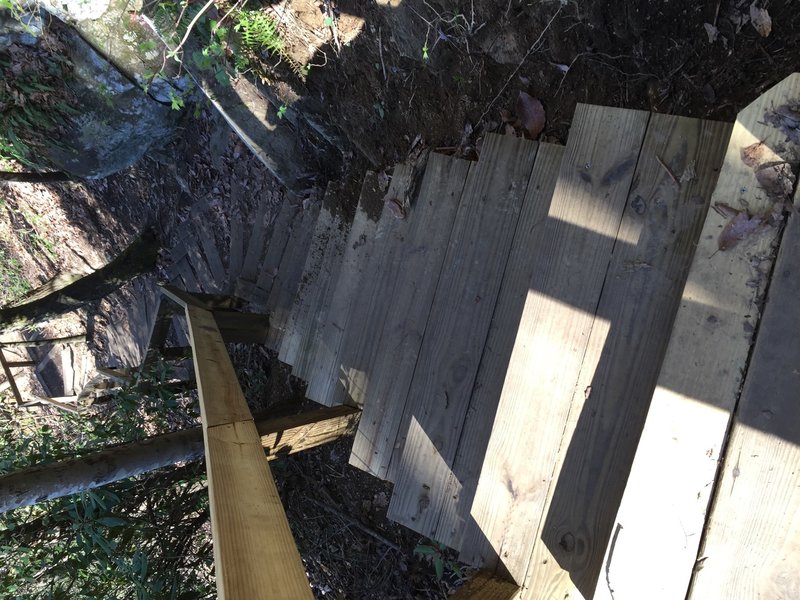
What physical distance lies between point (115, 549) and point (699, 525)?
10.1 ft

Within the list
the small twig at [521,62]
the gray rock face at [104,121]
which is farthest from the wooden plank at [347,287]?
the gray rock face at [104,121]

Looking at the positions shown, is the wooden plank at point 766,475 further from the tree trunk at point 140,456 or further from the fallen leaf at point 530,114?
the tree trunk at point 140,456

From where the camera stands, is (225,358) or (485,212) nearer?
(485,212)

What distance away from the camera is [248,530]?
1.23m

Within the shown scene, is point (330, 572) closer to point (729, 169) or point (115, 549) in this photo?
point (115, 549)

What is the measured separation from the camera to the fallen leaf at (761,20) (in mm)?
2062

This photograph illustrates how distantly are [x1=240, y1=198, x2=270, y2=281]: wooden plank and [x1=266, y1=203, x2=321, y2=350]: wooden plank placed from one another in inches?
18.4

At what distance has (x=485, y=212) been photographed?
2.34m

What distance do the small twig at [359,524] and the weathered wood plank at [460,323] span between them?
169 centimetres

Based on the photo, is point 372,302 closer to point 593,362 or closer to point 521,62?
point 593,362

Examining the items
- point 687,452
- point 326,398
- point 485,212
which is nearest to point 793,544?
point 687,452

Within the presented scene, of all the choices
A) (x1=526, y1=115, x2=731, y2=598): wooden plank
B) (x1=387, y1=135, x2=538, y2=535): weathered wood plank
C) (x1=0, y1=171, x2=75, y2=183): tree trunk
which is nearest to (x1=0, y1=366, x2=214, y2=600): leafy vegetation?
(x1=387, y1=135, x2=538, y2=535): weathered wood plank

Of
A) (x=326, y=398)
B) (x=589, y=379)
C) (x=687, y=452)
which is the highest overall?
(x=589, y=379)

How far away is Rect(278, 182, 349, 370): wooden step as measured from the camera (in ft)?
11.4
